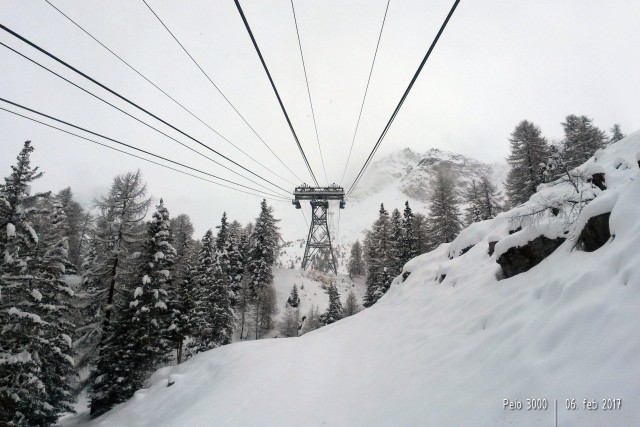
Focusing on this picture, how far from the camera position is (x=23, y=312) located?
1443 centimetres

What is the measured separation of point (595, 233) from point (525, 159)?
103 ft

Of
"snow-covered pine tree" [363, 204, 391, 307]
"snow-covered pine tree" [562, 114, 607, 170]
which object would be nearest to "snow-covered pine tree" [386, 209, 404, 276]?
"snow-covered pine tree" [363, 204, 391, 307]

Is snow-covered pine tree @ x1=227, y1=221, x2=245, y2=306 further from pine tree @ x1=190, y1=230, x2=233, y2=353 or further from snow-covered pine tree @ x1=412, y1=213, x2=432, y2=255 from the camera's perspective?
snow-covered pine tree @ x1=412, y1=213, x2=432, y2=255

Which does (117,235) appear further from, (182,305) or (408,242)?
(408,242)

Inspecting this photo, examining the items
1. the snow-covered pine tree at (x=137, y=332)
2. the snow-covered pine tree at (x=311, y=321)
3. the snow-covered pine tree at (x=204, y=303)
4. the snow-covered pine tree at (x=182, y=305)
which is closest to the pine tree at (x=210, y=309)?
the snow-covered pine tree at (x=204, y=303)

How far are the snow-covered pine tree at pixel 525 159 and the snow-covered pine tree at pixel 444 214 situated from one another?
233 inches

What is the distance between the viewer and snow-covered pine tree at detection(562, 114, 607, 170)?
30312 millimetres

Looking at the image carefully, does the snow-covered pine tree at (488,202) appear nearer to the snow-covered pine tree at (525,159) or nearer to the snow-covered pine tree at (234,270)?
the snow-covered pine tree at (525,159)

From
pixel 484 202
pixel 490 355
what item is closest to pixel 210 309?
pixel 490 355

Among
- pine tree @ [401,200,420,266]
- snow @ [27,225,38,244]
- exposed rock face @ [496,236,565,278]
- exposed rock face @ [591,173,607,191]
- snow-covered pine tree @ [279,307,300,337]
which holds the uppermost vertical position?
pine tree @ [401,200,420,266]

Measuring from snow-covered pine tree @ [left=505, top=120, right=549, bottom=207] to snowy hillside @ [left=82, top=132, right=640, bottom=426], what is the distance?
2203 centimetres

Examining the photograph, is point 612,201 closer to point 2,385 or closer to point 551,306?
point 551,306

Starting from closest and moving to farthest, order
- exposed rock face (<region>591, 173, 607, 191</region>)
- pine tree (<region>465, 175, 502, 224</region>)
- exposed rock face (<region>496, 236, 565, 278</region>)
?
exposed rock face (<region>496, 236, 565, 278</region>), exposed rock face (<region>591, 173, 607, 191</region>), pine tree (<region>465, 175, 502, 224</region>)

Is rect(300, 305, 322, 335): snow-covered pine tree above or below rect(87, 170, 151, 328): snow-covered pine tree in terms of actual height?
below
